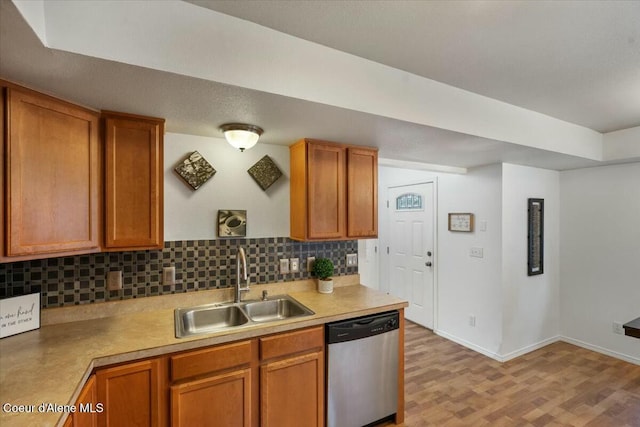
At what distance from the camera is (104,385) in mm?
1443

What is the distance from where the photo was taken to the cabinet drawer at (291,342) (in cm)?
181

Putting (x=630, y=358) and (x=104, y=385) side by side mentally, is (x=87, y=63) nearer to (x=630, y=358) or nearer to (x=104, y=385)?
(x=104, y=385)

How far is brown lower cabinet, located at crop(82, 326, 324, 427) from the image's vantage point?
4.90 feet

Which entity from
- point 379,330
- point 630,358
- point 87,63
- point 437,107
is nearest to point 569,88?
point 437,107

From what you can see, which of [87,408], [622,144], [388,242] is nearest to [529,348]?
[388,242]

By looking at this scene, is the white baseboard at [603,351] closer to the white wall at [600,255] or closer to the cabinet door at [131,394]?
the white wall at [600,255]

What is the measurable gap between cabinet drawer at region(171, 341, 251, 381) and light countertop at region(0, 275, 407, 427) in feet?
0.15

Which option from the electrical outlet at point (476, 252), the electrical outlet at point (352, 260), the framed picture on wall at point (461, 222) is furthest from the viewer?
the framed picture on wall at point (461, 222)

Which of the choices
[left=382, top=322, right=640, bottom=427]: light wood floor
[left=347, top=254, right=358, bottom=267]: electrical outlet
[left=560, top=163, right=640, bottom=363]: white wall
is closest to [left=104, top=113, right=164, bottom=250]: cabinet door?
[left=347, top=254, right=358, bottom=267]: electrical outlet

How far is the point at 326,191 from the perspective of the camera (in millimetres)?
2402

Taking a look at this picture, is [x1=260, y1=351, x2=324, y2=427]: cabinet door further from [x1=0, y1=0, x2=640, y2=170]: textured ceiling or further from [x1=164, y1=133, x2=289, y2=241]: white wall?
[x1=0, y1=0, x2=640, y2=170]: textured ceiling

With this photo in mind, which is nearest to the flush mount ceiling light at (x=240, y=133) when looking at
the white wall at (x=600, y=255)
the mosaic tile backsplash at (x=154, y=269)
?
the mosaic tile backsplash at (x=154, y=269)

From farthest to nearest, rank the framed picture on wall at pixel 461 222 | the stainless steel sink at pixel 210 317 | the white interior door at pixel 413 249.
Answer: the white interior door at pixel 413 249 < the framed picture on wall at pixel 461 222 < the stainless steel sink at pixel 210 317

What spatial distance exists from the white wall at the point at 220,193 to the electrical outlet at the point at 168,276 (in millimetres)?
214
